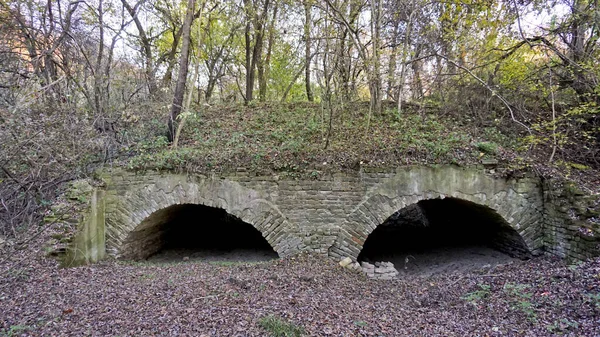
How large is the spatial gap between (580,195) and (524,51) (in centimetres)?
363

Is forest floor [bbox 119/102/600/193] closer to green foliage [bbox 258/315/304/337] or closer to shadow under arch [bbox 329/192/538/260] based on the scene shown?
shadow under arch [bbox 329/192/538/260]

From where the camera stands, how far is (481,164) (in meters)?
5.48

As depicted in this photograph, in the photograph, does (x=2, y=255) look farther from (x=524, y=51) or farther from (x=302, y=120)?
(x=524, y=51)

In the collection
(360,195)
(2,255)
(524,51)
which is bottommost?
(2,255)

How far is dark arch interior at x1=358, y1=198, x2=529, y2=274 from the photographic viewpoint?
19.7 ft

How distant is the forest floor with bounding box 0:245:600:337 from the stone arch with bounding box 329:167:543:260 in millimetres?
672

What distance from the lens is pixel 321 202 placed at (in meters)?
5.40

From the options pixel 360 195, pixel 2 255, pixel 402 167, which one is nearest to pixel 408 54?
pixel 402 167

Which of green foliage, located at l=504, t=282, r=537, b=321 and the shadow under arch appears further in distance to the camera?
the shadow under arch

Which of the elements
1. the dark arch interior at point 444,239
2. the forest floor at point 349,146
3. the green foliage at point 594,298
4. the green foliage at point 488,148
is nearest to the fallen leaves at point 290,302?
the green foliage at point 594,298

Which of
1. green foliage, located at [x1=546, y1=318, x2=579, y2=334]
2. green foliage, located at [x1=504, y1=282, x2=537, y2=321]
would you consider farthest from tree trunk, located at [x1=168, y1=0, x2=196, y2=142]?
green foliage, located at [x1=546, y1=318, x2=579, y2=334]

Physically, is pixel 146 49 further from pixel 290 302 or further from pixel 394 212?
pixel 290 302

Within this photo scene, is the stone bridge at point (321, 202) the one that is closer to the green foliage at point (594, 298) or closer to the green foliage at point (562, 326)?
the green foliage at point (594, 298)

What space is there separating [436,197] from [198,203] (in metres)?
4.14
